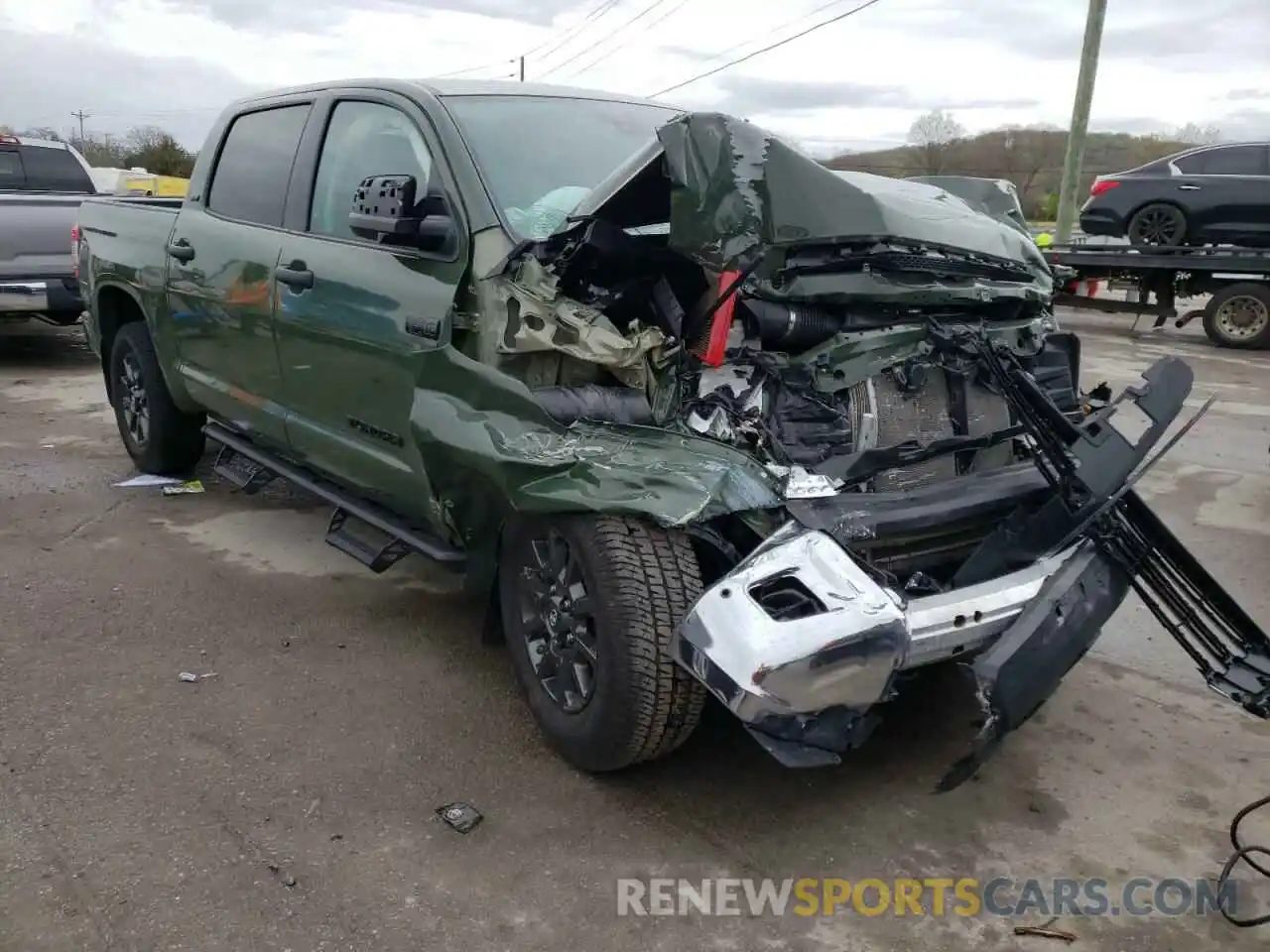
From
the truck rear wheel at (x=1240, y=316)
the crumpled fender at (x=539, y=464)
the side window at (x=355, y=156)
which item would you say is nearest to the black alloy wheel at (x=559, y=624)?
the crumpled fender at (x=539, y=464)

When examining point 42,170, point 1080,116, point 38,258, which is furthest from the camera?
point 1080,116

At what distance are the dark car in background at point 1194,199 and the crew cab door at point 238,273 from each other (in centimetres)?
1222

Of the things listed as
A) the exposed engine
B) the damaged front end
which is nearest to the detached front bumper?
the damaged front end

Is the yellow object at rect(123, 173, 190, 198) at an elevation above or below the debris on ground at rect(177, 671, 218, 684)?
above

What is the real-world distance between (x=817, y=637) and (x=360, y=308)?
205cm

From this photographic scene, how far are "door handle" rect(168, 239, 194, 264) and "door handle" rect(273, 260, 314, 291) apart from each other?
38.5 inches

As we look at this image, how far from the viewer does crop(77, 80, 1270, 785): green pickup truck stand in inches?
102

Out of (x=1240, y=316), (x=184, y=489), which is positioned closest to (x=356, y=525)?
(x=184, y=489)

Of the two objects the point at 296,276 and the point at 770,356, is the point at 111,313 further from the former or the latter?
the point at 770,356

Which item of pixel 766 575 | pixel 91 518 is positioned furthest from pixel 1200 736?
pixel 91 518

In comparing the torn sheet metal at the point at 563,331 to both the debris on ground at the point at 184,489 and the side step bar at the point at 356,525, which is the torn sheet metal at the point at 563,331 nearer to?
the side step bar at the point at 356,525

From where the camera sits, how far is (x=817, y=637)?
2387 mm

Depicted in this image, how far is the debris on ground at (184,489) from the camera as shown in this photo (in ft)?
19.1

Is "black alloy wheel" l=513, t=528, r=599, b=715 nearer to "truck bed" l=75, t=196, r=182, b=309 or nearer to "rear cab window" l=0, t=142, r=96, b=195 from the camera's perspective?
"truck bed" l=75, t=196, r=182, b=309
